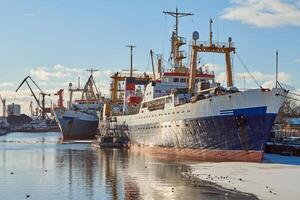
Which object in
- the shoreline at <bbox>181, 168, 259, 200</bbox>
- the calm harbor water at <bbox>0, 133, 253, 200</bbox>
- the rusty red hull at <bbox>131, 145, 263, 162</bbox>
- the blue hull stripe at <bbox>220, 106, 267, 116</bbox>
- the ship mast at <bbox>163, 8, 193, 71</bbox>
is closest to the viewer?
the shoreline at <bbox>181, 168, 259, 200</bbox>

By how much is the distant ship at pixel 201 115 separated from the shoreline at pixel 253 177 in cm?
413

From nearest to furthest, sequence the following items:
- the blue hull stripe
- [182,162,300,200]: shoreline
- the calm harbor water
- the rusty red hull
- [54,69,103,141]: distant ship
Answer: [182,162,300,200]: shoreline
the calm harbor water
the blue hull stripe
the rusty red hull
[54,69,103,141]: distant ship

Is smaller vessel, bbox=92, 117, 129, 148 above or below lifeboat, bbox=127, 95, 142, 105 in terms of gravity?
below

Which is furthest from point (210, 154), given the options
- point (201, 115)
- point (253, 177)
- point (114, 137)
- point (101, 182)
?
point (114, 137)

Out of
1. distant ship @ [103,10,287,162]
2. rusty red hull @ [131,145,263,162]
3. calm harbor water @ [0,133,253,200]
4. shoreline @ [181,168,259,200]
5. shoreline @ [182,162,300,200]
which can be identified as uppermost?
distant ship @ [103,10,287,162]

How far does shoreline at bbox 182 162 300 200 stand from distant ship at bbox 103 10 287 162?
13.6 feet

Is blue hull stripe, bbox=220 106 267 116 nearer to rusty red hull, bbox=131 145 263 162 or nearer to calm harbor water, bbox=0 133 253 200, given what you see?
rusty red hull, bbox=131 145 263 162

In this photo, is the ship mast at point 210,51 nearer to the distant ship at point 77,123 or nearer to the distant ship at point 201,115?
the distant ship at point 201,115

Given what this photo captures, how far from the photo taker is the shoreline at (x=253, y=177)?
2923 cm

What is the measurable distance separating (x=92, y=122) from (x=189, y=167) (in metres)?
75.7

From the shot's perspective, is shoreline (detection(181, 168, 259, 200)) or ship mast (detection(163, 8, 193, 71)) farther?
ship mast (detection(163, 8, 193, 71))

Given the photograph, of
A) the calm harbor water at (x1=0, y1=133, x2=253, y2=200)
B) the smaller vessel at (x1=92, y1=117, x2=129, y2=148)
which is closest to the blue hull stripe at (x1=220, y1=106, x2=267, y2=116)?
the calm harbor water at (x1=0, y1=133, x2=253, y2=200)

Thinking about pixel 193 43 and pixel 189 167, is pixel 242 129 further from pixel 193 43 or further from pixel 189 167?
pixel 193 43

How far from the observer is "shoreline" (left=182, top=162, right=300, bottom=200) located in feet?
95.9
